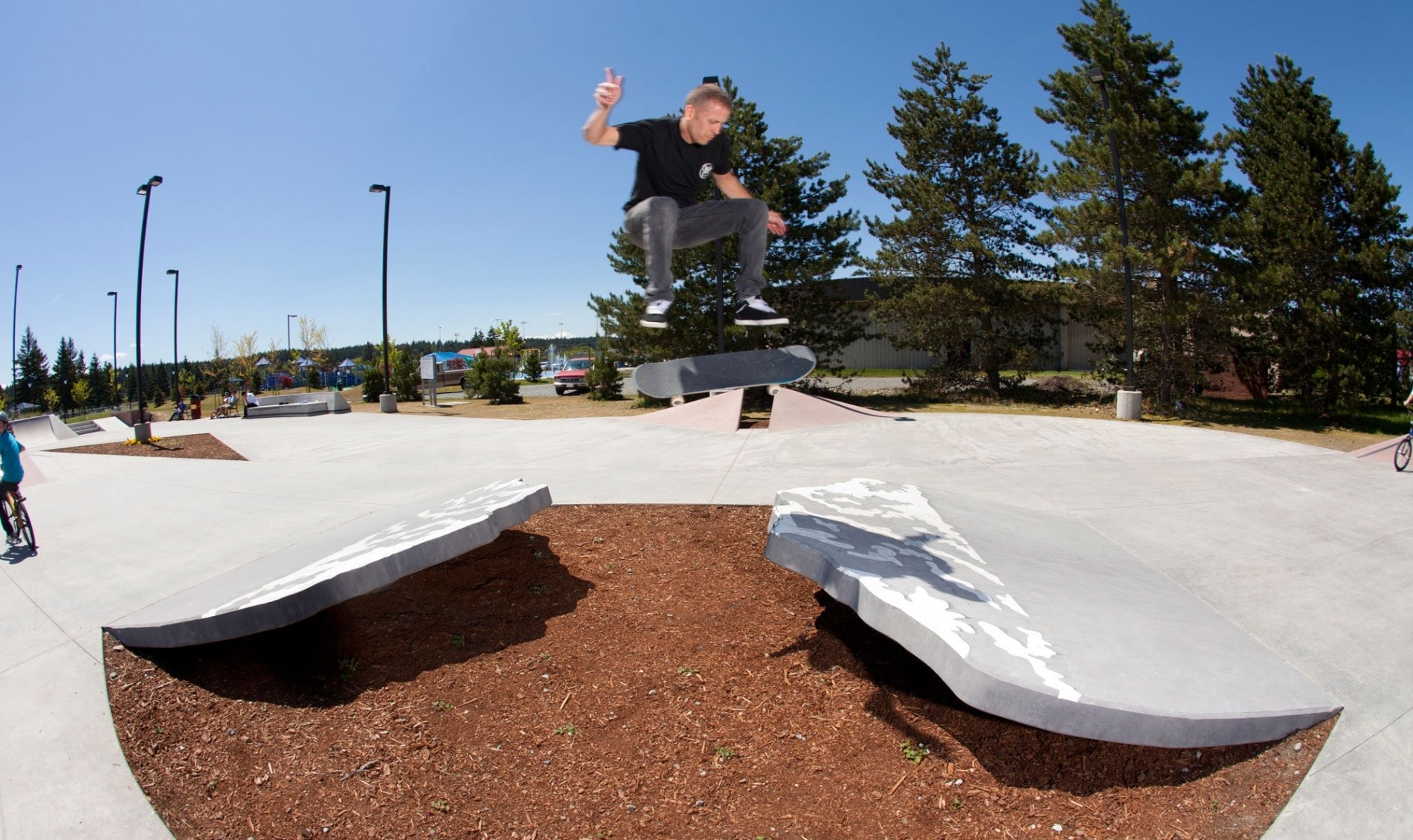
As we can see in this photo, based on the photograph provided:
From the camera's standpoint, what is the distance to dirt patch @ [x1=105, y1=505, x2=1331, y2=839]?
9.77 ft

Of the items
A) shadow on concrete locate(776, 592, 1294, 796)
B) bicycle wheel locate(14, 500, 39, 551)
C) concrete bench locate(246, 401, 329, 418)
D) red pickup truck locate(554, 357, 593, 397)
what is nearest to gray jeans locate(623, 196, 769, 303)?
shadow on concrete locate(776, 592, 1294, 796)

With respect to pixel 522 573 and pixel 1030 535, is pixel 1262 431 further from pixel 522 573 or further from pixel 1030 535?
pixel 522 573

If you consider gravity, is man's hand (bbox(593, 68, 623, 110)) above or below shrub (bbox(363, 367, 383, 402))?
above

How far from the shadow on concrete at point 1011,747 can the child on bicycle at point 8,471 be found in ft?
25.3

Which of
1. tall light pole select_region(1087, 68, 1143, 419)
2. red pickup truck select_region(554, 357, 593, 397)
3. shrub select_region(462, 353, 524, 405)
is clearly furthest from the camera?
red pickup truck select_region(554, 357, 593, 397)

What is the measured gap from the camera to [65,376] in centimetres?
7425

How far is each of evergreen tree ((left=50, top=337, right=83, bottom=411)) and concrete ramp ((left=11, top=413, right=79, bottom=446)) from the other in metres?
63.8

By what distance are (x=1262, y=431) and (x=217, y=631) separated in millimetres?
20398

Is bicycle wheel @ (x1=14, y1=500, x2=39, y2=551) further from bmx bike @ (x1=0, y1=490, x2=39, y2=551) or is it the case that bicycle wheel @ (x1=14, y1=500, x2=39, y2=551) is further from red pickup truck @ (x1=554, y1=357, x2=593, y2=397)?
red pickup truck @ (x1=554, y1=357, x2=593, y2=397)

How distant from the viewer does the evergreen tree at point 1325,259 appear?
17.6m

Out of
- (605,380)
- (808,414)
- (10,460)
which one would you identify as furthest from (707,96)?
(605,380)

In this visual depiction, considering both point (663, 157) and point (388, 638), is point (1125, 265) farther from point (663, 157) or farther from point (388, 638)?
point (388, 638)

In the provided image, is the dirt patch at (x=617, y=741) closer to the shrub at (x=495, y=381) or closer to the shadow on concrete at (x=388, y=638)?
the shadow on concrete at (x=388, y=638)

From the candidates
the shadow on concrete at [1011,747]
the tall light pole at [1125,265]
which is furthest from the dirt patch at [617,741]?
the tall light pole at [1125,265]
